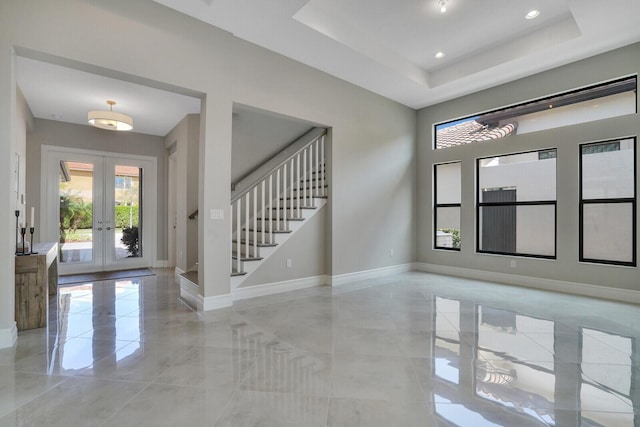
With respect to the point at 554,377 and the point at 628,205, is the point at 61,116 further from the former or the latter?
the point at 628,205

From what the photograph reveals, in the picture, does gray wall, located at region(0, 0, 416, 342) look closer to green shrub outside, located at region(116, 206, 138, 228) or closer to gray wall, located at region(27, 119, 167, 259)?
gray wall, located at region(27, 119, 167, 259)

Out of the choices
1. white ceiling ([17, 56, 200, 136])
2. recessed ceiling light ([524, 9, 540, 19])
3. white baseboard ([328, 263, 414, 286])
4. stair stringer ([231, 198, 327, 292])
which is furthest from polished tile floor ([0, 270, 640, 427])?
recessed ceiling light ([524, 9, 540, 19])

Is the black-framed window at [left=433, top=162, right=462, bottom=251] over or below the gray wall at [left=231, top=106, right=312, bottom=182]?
below

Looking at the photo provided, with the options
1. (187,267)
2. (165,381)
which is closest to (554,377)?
(165,381)

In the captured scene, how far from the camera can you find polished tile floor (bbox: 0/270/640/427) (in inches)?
70.6

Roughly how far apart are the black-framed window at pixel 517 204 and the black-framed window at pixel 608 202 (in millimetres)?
394

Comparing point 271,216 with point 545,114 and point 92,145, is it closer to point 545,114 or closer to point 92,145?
point 92,145

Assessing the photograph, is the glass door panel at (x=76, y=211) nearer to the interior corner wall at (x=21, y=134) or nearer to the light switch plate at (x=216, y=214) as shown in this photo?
the interior corner wall at (x=21, y=134)

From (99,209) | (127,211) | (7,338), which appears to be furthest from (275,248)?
(99,209)

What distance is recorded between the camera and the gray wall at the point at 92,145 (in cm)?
577

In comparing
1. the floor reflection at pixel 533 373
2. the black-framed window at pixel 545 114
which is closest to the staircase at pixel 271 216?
the floor reflection at pixel 533 373

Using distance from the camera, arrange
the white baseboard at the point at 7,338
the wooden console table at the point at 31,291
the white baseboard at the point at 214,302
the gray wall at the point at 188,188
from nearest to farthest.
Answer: the white baseboard at the point at 7,338 < the wooden console table at the point at 31,291 < the white baseboard at the point at 214,302 < the gray wall at the point at 188,188

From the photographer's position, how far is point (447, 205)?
6.29 m

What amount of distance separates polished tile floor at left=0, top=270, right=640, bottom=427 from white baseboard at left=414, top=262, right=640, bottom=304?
0.39m
